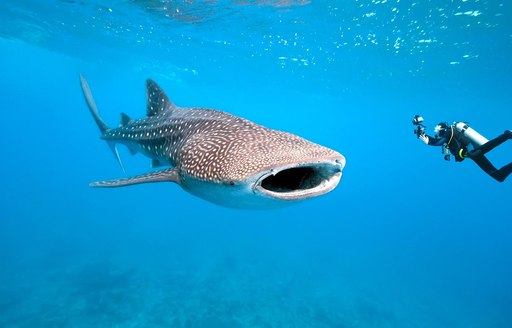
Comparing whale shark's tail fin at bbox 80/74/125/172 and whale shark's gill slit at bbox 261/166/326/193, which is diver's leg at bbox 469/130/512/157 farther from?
whale shark's tail fin at bbox 80/74/125/172

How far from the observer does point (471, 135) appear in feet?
24.9

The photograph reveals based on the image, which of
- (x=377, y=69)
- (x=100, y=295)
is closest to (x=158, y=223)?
(x=100, y=295)

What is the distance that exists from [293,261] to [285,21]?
688 inches

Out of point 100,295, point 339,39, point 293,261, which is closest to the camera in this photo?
point 100,295

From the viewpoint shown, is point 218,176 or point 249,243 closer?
point 218,176

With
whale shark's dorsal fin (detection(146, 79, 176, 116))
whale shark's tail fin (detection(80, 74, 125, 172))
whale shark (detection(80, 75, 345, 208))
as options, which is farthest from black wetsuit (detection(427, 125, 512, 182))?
whale shark's tail fin (detection(80, 74, 125, 172))

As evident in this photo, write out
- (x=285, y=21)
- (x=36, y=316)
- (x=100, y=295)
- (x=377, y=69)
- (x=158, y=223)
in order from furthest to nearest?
(x=158, y=223)
(x=377, y=69)
(x=285, y=21)
(x=100, y=295)
(x=36, y=316)

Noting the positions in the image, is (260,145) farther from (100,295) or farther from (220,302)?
(100,295)

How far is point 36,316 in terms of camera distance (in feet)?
43.0

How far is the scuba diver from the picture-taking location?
740cm

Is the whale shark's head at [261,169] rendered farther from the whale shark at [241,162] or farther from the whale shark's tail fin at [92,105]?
the whale shark's tail fin at [92,105]

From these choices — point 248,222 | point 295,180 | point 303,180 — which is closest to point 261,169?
point 303,180

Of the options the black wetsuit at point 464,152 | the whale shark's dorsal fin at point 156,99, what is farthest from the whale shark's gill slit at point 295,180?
the black wetsuit at point 464,152

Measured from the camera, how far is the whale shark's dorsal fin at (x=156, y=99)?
20.8ft
